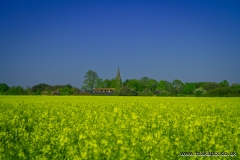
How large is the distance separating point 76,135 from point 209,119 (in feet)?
16.0

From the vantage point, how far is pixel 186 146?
6.92 meters

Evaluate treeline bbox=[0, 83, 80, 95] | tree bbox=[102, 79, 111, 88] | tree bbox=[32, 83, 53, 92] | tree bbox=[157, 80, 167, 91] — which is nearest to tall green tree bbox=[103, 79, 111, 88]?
tree bbox=[102, 79, 111, 88]

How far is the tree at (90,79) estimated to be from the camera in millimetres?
112481

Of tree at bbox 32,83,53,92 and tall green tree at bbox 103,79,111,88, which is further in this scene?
tall green tree at bbox 103,79,111,88

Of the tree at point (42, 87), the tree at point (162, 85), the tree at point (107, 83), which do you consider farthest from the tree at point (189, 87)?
the tree at point (42, 87)

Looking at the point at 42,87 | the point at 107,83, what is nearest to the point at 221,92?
the point at 42,87

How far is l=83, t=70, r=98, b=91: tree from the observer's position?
4428 inches

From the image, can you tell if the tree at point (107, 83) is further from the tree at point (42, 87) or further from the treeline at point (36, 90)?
the tree at point (42, 87)

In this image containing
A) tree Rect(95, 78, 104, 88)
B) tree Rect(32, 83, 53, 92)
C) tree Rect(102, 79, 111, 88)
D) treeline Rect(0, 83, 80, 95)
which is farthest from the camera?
tree Rect(102, 79, 111, 88)

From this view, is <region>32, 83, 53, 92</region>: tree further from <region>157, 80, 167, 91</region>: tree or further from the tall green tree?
<region>157, 80, 167, 91</region>: tree

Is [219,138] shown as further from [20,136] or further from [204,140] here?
[20,136]

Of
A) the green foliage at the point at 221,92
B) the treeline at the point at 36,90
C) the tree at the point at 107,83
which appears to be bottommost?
the green foliage at the point at 221,92

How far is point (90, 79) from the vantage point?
374 feet

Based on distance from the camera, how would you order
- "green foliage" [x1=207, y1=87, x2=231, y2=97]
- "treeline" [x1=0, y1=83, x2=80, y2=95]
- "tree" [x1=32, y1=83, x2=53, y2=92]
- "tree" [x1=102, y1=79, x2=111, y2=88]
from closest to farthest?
"green foliage" [x1=207, y1=87, x2=231, y2=97]
"treeline" [x1=0, y1=83, x2=80, y2=95]
"tree" [x1=32, y1=83, x2=53, y2=92]
"tree" [x1=102, y1=79, x2=111, y2=88]
